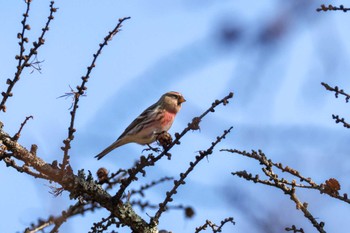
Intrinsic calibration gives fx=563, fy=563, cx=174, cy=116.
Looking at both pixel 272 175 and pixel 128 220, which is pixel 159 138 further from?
pixel 272 175

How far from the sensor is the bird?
848cm

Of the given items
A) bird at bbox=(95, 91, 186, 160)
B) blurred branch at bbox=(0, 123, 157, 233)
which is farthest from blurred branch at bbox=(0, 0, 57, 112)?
bird at bbox=(95, 91, 186, 160)

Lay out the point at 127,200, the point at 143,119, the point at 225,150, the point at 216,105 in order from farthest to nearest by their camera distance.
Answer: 1. the point at 143,119
2. the point at 127,200
3. the point at 225,150
4. the point at 216,105

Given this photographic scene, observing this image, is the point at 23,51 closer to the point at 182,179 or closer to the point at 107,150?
the point at 182,179

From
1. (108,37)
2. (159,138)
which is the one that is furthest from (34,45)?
(159,138)

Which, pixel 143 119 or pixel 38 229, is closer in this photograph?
pixel 38 229

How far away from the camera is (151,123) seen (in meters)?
8.81

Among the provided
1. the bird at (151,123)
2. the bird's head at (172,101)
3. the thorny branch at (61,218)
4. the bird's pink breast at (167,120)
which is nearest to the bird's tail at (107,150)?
the bird at (151,123)

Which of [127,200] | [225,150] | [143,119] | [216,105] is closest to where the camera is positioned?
[216,105]

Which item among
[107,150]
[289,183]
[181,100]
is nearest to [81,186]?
[289,183]

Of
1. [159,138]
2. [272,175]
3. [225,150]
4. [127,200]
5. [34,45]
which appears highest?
[34,45]

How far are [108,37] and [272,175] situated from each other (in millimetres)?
1594

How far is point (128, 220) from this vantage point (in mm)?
4453

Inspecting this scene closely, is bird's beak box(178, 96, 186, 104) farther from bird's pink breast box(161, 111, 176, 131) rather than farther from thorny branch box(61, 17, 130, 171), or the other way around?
thorny branch box(61, 17, 130, 171)
